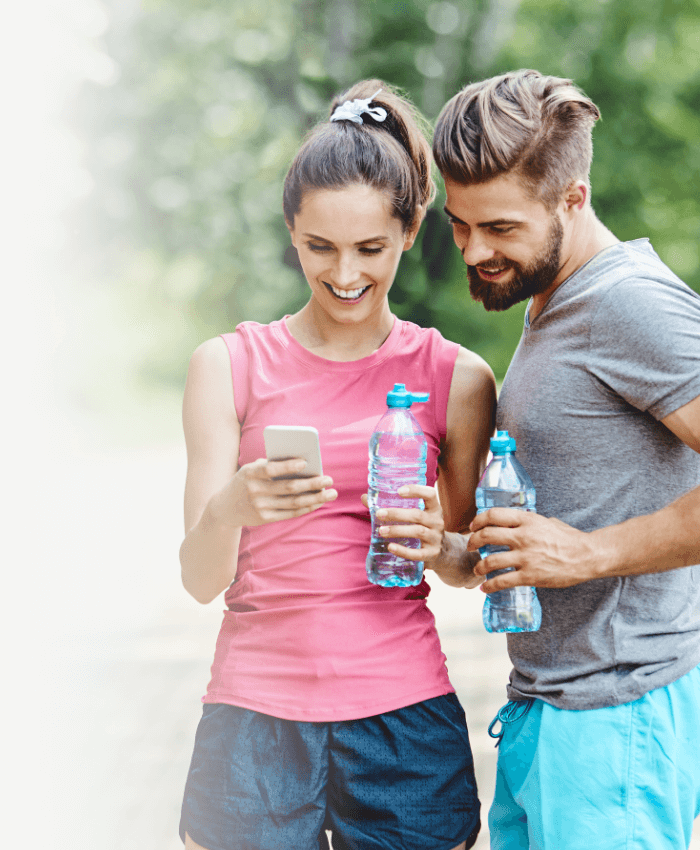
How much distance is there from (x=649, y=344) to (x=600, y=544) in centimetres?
43

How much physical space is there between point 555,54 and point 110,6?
6360 mm

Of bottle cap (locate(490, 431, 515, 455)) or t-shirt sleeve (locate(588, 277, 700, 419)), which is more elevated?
t-shirt sleeve (locate(588, 277, 700, 419))

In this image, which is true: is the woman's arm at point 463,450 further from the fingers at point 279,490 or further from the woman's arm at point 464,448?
the fingers at point 279,490

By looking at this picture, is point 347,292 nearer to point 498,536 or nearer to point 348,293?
point 348,293

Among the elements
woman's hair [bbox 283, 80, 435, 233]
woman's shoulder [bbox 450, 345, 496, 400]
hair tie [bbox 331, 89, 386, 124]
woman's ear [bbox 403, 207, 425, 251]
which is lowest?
woman's shoulder [bbox 450, 345, 496, 400]

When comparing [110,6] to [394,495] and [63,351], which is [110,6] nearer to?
[63,351]

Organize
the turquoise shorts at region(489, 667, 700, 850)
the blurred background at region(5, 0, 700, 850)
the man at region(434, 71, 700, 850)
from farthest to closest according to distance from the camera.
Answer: the blurred background at region(5, 0, 700, 850), the turquoise shorts at region(489, 667, 700, 850), the man at region(434, 71, 700, 850)

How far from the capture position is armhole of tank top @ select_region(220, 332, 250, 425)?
2.19 m

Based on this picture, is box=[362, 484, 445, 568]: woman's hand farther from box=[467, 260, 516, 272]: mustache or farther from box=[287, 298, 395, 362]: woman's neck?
box=[467, 260, 516, 272]: mustache

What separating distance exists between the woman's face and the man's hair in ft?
0.71

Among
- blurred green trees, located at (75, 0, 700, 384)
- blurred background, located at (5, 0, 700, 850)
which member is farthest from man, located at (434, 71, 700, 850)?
blurred green trees, located at (75, 0, 700, 384)

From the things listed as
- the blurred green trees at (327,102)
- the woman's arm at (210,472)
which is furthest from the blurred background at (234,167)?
the woman's arm at (210,472)

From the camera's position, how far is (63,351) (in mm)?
12484

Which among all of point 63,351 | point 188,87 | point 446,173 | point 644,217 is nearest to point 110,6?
point 188,87
